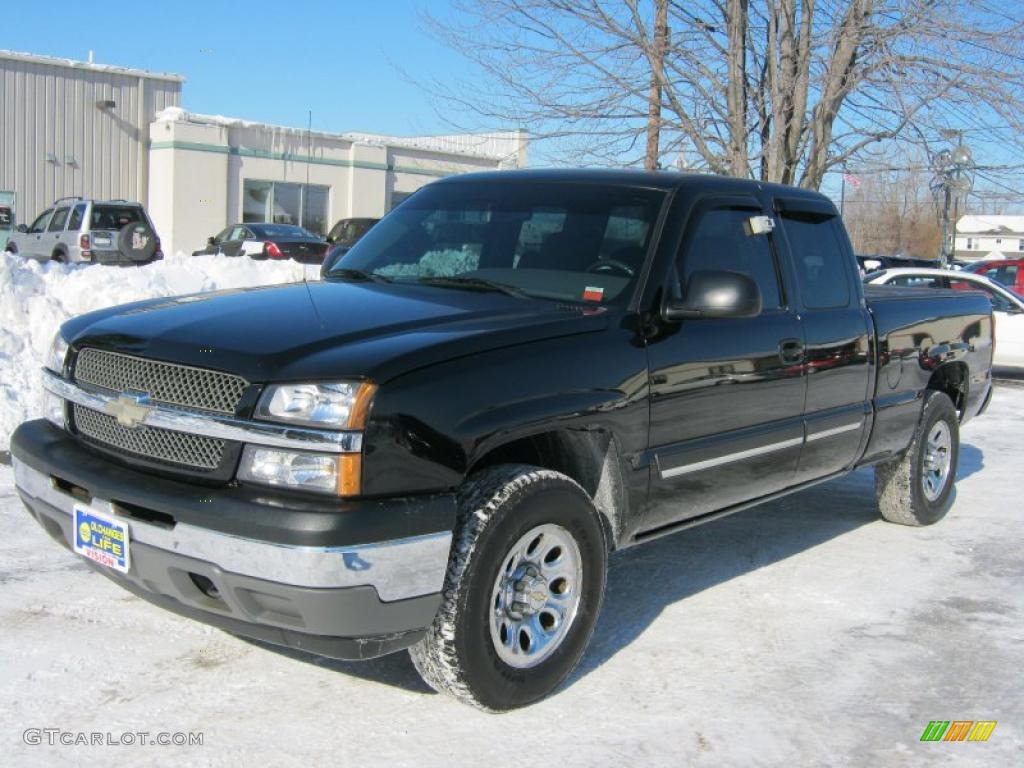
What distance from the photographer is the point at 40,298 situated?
9.42 meters

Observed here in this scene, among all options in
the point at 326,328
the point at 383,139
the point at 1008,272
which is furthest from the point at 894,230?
the point at 326,328

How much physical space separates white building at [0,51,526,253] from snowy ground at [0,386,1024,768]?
2650cm

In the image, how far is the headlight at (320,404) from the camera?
329 centimetres

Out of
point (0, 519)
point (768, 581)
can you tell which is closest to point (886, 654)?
point (768, 581)

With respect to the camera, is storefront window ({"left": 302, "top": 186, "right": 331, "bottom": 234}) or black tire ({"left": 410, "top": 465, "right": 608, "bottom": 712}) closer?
black tire ({"left": 410, "top": 465, "right": 608, "bottom": 712})

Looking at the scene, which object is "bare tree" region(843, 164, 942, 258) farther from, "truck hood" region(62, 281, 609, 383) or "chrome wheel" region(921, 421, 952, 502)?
"truck hood" region(62, 281, 609, 383)

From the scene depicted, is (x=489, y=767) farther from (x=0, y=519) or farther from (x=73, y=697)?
(x=0, y=519)

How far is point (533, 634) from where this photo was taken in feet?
12.7

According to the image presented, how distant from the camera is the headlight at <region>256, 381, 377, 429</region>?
3.29 metres

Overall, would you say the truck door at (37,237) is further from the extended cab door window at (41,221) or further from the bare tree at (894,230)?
the bare tree at (894,230)

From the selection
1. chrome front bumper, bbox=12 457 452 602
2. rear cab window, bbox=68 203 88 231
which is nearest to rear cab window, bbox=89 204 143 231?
rear cab window, bbox=68 203 88 231

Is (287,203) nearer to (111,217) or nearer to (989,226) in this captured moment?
(111,217)

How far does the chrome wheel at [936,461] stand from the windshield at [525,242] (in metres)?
3.05

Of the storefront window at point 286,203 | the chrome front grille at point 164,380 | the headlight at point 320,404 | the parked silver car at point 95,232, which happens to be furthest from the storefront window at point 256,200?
the headlight at point 320,404
